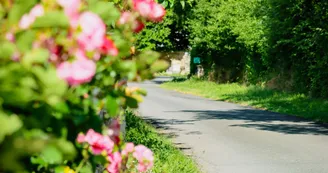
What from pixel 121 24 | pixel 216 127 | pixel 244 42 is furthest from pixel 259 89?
pixel 121 24

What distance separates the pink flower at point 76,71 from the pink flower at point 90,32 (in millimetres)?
50

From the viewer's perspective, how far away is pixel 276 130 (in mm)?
15430

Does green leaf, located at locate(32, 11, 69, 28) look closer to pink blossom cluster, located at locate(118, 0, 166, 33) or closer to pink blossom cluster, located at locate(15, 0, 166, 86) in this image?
pink blossom cluster, located at locate(15, 0, 166, 86)

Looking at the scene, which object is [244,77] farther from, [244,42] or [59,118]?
[59,118]

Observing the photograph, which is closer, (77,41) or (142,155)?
(77,41)

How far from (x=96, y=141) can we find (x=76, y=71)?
654 mm

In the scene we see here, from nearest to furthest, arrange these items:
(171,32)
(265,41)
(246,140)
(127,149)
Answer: (127,149) < (246,140) < (265,41) < (171,32)

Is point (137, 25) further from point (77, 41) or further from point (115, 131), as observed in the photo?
point (77, 41)

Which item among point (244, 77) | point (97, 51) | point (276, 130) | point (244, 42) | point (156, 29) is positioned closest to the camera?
point (97, 51)

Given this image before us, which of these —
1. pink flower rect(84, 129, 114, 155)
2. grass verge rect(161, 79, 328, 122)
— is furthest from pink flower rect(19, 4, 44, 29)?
grass verge rect(161, 79, 328, 122)

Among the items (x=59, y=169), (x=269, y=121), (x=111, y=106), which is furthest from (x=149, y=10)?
(x=269, y=121)

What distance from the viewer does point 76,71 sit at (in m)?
1.63

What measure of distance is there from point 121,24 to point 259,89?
96.9 ft

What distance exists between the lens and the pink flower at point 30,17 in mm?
1591
